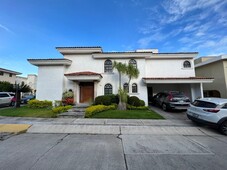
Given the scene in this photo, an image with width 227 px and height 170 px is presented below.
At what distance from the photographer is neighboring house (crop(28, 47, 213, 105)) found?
41.1 feet

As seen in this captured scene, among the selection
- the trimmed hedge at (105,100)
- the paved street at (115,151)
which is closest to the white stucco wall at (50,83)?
the trimmed hedge at (105,100)

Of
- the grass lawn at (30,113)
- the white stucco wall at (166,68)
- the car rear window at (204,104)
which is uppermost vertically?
the white stucco wall at (166,68)

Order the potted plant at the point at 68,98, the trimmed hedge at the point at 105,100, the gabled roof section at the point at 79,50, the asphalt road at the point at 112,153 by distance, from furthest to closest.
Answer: the gabled roof section at the point at 79,50 < the potted plant at the point at 68,98 < the trimmed hedge at the point at 105,100 < the asphalt road at the point at 112,153

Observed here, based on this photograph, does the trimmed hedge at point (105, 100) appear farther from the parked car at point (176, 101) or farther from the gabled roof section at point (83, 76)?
the parked car at point (176, 101)

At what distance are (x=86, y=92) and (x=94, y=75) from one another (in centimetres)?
254

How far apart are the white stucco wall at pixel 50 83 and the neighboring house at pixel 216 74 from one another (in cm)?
1904

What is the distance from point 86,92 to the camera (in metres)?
13.2

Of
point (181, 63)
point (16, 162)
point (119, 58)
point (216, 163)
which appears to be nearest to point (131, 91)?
point (119, 58)

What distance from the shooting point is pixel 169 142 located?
476cm

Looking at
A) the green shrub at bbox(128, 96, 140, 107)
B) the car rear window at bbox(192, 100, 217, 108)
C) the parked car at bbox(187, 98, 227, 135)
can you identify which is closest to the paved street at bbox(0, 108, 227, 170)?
→ the parked car at bbox(187, 98, 227, 135)

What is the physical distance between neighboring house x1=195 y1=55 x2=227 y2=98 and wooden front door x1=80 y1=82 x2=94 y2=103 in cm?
1582

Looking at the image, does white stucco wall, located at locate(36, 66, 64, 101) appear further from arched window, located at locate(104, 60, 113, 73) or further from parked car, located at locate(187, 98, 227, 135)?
parked car, located at locate(187, 98, 227, 135)

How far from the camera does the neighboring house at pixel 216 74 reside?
1350 cm

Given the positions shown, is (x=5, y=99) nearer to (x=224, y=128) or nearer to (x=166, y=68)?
(x=166, y=68)
